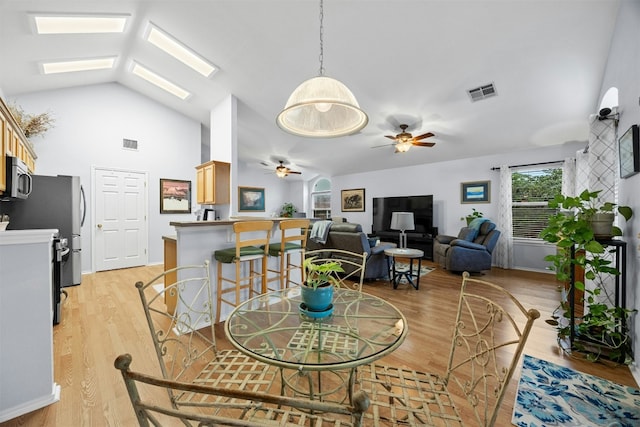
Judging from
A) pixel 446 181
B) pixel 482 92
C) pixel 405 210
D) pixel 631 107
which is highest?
pixel 482 92

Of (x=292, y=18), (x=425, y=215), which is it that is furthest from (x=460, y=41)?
(x=425, y=215)

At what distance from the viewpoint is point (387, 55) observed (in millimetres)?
3160

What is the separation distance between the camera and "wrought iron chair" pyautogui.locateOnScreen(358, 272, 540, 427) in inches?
39.6

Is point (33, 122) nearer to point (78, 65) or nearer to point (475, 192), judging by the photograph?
point (78, 65)

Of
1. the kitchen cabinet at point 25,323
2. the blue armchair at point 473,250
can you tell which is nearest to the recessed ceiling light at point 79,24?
the kitchen cabinet at point 25,323

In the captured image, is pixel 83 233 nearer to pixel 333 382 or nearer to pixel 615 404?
pixel 333 382

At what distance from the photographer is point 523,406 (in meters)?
1.62

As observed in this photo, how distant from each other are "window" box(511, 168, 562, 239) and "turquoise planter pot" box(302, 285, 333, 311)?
5618 millimetres

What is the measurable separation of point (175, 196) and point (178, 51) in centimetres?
311

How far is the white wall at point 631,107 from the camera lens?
77.0 inches

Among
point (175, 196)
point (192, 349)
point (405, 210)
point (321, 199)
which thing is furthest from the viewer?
point (321, 199)

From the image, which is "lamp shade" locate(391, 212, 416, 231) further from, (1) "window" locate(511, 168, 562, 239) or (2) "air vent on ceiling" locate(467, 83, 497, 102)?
(1) "window" locate(511, 168, 562, 239)

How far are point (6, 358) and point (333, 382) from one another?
6.45 feet

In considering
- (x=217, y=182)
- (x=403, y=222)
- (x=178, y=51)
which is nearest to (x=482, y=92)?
(x=403, y=222)
